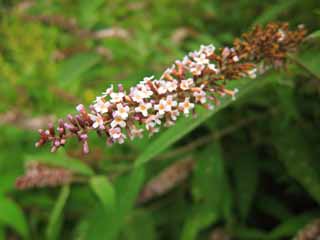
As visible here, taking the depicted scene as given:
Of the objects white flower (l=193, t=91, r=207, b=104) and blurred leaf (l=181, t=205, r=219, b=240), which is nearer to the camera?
white flower (l=193, t=91, r=207, b=104)

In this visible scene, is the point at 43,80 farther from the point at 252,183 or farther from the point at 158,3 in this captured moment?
the point at 252,183

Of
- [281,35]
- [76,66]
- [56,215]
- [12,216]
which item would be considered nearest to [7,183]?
[12,216]

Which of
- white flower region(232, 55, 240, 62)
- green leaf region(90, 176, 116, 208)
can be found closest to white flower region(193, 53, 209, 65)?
white flower region(232, 55, 240, 62)

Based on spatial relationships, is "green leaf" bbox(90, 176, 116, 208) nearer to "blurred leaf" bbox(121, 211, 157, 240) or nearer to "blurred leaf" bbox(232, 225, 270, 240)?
"blurred leaf" bbox(121, 211, 157, 240)

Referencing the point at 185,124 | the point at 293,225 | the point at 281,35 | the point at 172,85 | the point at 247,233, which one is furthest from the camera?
the point at 247,233

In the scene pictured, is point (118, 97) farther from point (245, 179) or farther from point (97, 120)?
point (245, 179)

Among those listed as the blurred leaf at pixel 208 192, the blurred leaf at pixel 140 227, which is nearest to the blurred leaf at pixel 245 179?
the blurred leaf at pixel 208 192
